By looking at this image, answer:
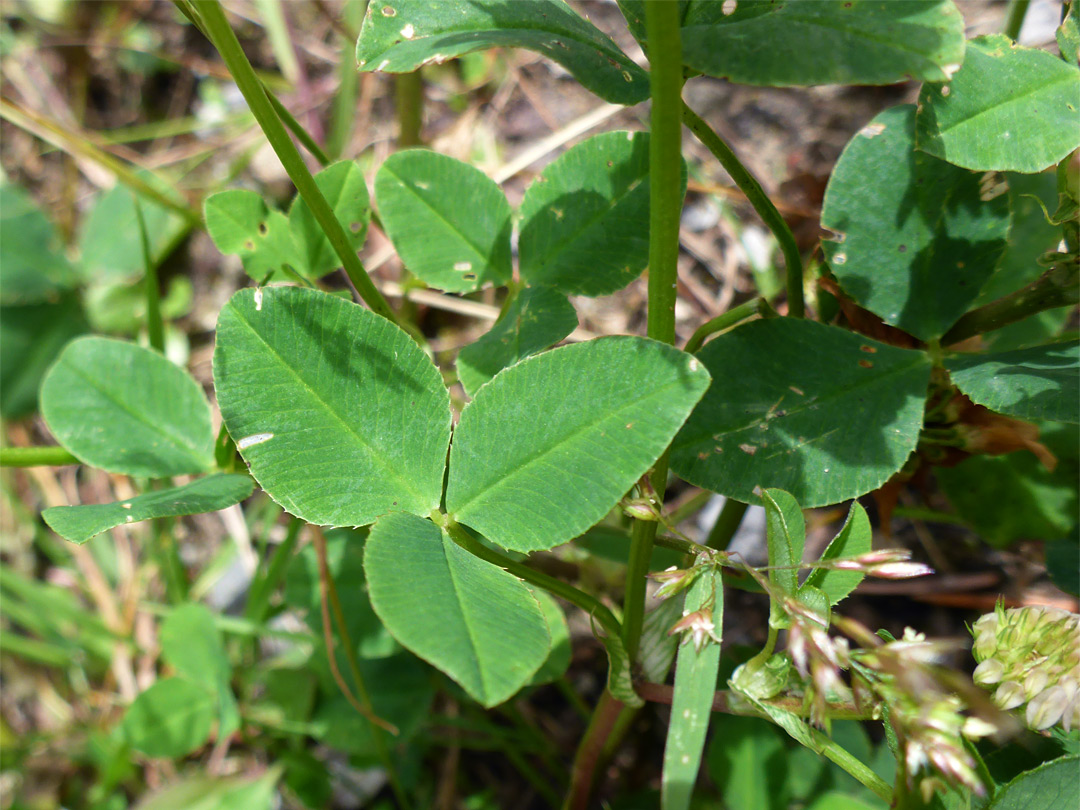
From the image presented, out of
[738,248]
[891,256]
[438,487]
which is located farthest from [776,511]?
[738,248]

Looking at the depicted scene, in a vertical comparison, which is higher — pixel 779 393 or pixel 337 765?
pixel 779 393

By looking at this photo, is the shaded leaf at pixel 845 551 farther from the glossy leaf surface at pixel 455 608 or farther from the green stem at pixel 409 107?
the green stem at pixel 409 107

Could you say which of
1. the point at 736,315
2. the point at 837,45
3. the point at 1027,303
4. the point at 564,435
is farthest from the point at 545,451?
the point at 1027,303

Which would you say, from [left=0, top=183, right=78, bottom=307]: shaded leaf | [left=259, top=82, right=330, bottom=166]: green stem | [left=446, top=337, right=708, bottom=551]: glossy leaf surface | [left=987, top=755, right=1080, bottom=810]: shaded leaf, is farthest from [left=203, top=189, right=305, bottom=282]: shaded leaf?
[left=0, top=183, right=78, bottom=307]: shaded leaf

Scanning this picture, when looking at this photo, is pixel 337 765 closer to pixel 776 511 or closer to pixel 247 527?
pixel 247 527

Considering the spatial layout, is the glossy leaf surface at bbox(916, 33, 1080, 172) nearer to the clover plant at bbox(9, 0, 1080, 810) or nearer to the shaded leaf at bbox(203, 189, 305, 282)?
the clover plant at bbox(9, 0, 1080, 810)

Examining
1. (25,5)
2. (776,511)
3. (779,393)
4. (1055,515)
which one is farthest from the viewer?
(25,5)

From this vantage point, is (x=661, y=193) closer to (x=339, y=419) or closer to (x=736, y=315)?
(x=736, y=315)
